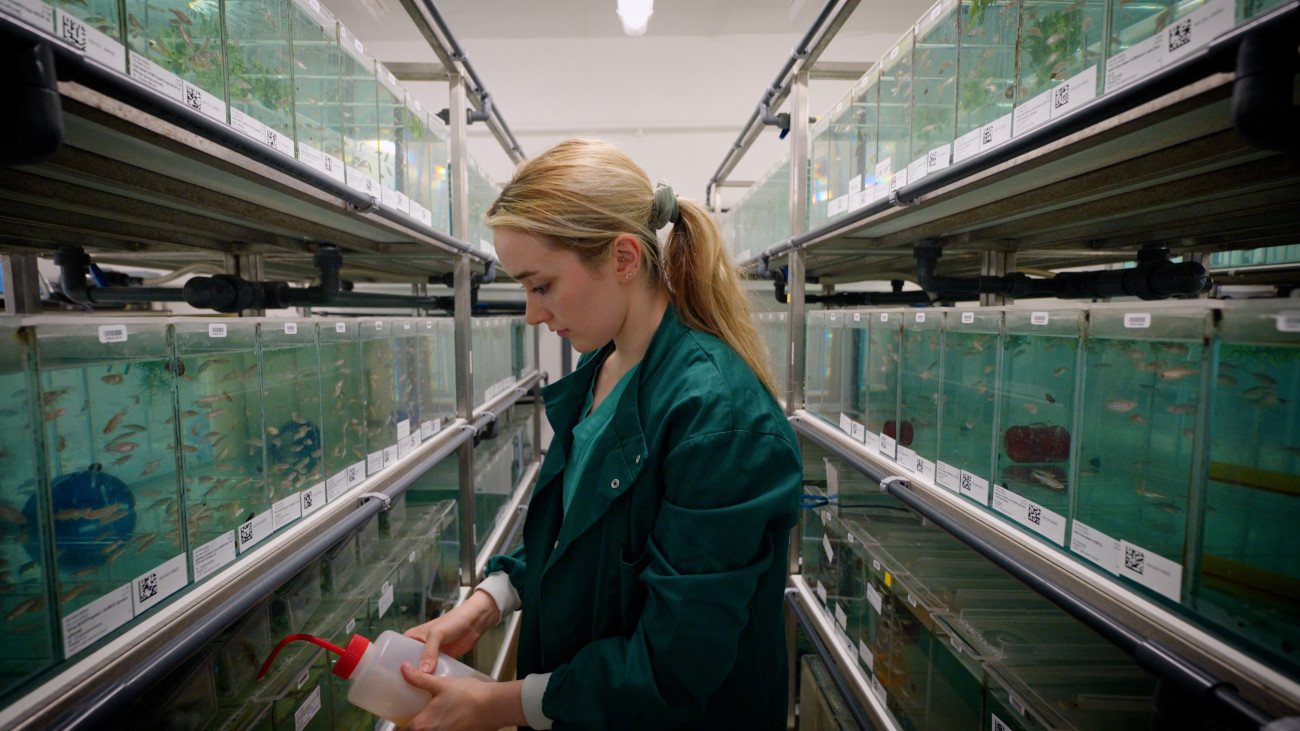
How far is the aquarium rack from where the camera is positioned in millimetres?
682

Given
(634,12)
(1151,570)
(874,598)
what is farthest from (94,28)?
(634,12)

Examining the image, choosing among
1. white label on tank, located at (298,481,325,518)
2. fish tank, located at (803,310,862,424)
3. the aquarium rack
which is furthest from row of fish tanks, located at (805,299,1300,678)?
white label on tank, located at (298,481,325,518)

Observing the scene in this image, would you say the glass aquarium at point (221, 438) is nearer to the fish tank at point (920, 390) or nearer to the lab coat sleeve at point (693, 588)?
the lab coat sleeve at point (693, 588)

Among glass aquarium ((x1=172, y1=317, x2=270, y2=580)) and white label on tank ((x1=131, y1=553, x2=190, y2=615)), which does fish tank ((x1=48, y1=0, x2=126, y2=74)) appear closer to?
glass aquarium ((x1=172, y1=317, x2=270, y2=580))

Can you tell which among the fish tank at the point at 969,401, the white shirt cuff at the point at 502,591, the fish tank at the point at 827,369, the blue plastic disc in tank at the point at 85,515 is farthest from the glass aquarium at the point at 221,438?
the fish tank at the point at 827,369

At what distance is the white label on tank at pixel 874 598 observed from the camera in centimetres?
175

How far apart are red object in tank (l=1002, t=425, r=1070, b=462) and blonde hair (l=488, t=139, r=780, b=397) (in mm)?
531

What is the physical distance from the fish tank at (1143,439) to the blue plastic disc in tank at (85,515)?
5.04 feet

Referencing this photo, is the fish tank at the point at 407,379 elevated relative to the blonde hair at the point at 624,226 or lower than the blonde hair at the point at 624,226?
lower

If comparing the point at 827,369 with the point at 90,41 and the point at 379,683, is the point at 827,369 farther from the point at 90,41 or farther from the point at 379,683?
the point at 90,41

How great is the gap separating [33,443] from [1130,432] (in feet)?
5.25

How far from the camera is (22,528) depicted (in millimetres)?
689

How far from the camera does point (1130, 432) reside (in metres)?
0.92

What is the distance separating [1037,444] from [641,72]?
17.0 feet
